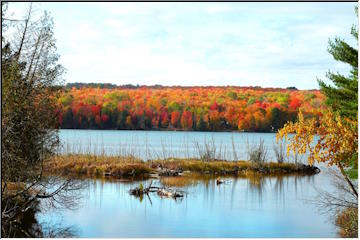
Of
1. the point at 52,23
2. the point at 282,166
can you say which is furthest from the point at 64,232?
the point at 282,166

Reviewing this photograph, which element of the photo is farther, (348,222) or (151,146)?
(151,146)

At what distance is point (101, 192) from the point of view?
1462cm

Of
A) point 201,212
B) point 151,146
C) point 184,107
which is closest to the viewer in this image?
point 201,212

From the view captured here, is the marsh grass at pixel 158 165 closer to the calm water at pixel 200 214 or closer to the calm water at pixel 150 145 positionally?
the calm water at pixel 150 145

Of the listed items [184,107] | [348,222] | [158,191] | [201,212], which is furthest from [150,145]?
[348,222]

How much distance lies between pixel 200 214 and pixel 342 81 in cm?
383

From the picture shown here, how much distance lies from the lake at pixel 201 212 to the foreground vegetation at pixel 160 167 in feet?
5.20

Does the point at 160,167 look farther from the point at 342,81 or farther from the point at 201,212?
the point at 342,81

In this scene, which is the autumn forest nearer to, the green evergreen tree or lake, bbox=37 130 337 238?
lake, bbox=37 130 337 238

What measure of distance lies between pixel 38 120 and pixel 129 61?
15796 mm

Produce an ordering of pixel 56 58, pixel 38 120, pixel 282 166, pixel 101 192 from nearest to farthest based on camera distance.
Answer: pixel 38 120 < pixel 56 58 < pixel 101 192 < pixel 282 166

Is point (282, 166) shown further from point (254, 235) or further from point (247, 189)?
point (254, 235)

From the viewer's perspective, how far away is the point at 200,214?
470 inches

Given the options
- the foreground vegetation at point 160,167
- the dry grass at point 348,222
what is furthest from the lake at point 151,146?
the dry grass at point 348,222
